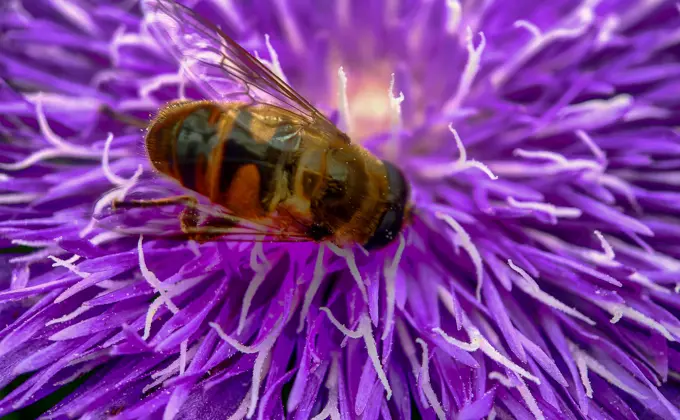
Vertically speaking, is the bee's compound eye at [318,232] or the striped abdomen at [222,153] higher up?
the striped abdomen at [222,153]

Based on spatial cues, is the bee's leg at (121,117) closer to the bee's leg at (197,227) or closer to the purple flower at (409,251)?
the purple flower at (409,251)

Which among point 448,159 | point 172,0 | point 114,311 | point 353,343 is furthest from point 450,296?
point 172,0

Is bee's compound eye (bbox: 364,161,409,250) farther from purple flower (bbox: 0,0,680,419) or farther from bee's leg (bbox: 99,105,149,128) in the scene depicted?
bee's leg (bbox: 99,105,149,128)

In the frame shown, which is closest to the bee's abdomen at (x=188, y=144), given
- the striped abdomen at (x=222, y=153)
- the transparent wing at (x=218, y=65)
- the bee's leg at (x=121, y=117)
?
the striped abdomen at (x=222, y=153)

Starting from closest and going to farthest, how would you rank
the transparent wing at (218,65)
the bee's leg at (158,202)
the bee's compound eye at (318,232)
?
the bee's leg at (158,202)
the bee's compound eye at (318,232)
the transparent wing at (218,65)

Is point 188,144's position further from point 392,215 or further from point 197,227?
point 392,215

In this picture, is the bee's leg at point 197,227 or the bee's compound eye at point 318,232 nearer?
the bee's leg at point 197,227

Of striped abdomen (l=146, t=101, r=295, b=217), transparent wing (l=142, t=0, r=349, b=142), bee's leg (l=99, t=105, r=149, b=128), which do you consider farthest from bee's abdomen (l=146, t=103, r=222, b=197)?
bee's leg (l=99, t=105, r=149, b=128)
